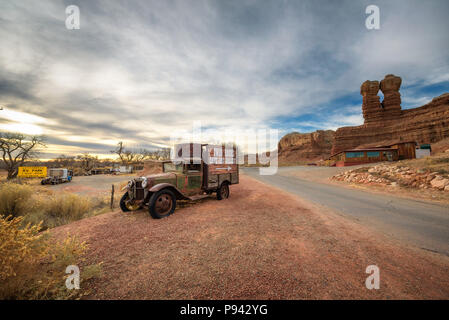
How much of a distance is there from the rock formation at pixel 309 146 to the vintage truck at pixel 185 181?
239 feet

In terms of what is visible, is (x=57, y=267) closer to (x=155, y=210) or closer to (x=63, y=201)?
(x=155, y=210)

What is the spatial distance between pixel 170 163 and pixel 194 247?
4.42m

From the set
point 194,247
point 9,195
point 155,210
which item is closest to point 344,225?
point 194,247

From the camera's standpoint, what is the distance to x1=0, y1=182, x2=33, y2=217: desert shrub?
5.25 meters

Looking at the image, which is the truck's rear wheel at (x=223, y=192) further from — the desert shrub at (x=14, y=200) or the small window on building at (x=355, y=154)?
the small window on building at (x=355, y=154)

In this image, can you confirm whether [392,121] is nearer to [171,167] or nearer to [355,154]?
[355,154]

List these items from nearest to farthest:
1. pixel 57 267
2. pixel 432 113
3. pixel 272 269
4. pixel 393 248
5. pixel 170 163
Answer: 1. pixel 57 267
2. pixel 272 269
3. pixel 393 248
4. pixel 170 163
5. pixel 432 113

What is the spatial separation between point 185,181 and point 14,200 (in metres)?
5.65

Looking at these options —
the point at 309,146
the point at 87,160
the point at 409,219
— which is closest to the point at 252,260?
the point at 409,219

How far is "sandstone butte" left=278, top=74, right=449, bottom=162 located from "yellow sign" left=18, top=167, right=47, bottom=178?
68462mm

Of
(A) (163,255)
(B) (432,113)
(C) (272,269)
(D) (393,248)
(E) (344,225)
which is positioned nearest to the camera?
(C) (272,269)

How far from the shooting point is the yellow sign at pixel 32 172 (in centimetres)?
2342

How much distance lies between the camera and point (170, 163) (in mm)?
→ 6988
